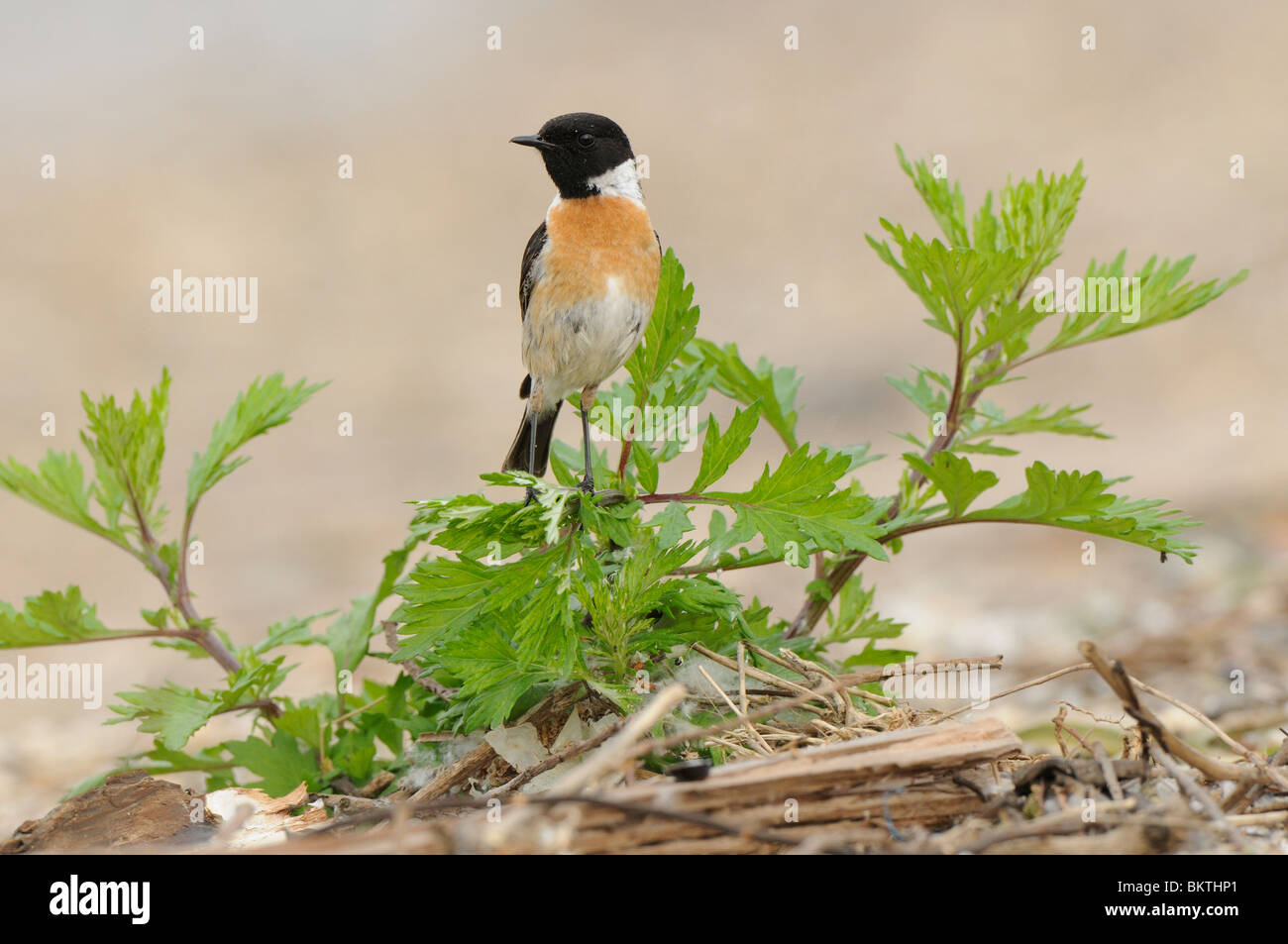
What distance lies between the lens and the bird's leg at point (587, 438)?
3.42 meters

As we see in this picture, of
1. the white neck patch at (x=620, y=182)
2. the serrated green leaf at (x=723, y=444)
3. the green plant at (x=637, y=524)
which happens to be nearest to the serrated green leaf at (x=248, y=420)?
the green plant at (x=637, y=524)

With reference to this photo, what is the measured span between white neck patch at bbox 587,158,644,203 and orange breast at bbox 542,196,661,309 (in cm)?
5

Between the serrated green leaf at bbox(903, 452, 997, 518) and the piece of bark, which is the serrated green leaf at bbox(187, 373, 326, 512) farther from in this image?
the serrated green leaf at bbox(903, 452, 997, 518)

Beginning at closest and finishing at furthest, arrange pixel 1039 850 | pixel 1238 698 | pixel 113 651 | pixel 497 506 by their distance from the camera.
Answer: pixel 1039 850, pixel 497 506, pixel 1238 698, pixel 113 651

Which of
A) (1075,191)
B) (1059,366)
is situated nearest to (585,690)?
(1075,191)

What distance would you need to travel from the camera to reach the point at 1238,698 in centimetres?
415

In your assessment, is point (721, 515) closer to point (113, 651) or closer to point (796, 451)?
point (796, 451)

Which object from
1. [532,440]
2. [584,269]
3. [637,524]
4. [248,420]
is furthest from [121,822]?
[584,269]

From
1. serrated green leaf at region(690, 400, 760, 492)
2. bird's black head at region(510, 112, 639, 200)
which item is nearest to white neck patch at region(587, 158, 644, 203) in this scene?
bird's black head at region(510, 112, 639, 200)

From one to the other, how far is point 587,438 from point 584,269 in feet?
2.33

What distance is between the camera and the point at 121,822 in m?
2.92
